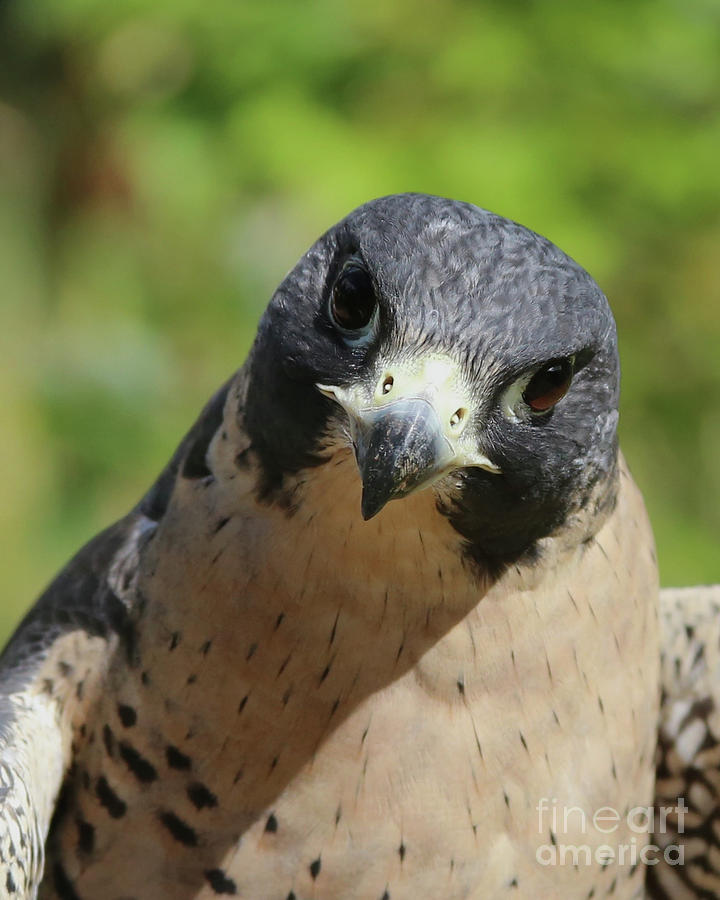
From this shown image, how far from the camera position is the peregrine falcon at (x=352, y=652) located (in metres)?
2.26

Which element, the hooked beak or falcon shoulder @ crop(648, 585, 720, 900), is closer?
the hooked beak

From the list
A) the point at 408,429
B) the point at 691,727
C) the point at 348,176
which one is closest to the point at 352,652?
the point at 408,429

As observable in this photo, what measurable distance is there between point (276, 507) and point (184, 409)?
305 centimetres

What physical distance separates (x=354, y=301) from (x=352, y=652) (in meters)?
0.76

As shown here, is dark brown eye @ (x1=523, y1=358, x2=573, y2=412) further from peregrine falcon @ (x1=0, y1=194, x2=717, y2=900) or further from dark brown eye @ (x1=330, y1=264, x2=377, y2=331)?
dark brown eye @ (x1=330, y1=264, x2=377, y2=331)

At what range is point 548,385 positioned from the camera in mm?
2229

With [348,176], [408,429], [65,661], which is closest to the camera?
[408,429]

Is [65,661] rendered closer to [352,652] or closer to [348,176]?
[352,652]

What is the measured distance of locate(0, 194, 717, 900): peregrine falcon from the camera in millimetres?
2256

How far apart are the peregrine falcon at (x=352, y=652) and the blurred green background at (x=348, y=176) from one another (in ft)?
6.75

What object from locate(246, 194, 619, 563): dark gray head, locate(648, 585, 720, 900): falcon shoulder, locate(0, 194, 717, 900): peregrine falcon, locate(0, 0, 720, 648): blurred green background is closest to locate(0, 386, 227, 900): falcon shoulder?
locate(0, 194, 717, 900): peregrine falcon

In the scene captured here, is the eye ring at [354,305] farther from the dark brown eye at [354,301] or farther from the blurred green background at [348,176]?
the blurred green background at [348,176]

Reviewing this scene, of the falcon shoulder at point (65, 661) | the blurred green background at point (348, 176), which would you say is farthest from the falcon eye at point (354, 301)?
the blurred green background at point (348, 176)

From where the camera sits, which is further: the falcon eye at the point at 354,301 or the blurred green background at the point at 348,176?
the blurred green background at the point at 348,176
